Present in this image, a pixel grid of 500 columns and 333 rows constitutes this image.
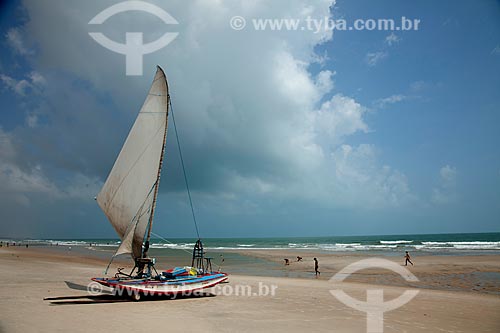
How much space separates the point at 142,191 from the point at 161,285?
13.6 feet

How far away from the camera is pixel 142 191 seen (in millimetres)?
15023

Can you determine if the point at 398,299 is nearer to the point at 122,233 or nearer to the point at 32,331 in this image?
the point at 122,233

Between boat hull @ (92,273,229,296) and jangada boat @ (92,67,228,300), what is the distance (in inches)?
1.6

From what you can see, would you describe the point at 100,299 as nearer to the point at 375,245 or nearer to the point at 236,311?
the point at 236,311

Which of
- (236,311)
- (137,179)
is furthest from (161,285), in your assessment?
(137,179)

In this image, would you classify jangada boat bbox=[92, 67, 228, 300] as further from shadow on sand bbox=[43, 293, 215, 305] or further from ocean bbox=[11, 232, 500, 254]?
ocean bbox=[11, 232, 500, 254]

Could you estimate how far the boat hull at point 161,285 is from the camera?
1316 centimetres

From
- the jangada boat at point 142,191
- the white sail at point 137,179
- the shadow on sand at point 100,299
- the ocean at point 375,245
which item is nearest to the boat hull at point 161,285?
the jangada boat at point 142,191

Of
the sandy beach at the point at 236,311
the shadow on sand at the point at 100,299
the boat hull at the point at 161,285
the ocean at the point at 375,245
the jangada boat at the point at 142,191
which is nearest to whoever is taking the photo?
the sandy beach at the point at 236,311

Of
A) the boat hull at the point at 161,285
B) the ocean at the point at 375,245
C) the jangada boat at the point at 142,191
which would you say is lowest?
the ocean at the point at 375,245

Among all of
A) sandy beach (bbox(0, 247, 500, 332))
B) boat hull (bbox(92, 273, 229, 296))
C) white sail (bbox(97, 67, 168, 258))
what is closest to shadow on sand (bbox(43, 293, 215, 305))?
sandy beach (bbox(0, 247, 500, 332))

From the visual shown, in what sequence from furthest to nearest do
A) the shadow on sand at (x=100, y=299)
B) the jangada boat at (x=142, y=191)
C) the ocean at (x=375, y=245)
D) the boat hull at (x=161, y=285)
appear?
the ocean at (x=375, y=245) < the jangada boat at (x=142, y=191) < the boat hull at (x=161, y=285) < the shadow on sand at (x=100, y=299)

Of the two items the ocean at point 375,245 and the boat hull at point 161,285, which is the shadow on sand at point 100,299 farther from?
the ocean at point 375,245

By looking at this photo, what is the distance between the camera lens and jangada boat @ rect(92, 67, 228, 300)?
47.8 feet
